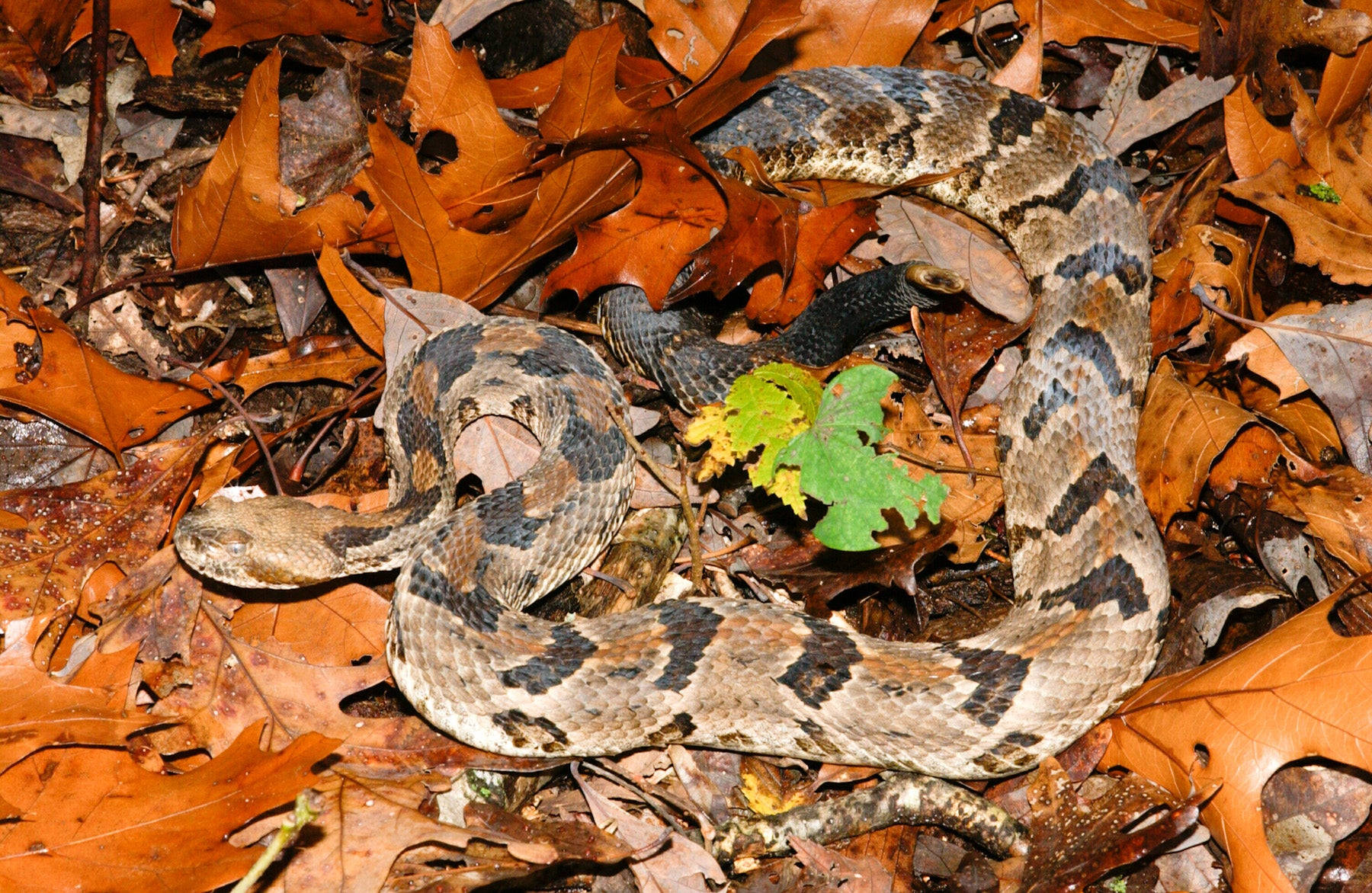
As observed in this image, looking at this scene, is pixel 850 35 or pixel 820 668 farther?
pixel 850 35

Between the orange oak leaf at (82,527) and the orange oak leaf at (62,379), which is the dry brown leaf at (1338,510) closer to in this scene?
the orange oak leaf at (82,527)

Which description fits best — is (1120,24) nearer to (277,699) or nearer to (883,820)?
(883,820)

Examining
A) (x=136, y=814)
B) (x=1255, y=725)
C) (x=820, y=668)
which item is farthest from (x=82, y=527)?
(x=1255, y=725)

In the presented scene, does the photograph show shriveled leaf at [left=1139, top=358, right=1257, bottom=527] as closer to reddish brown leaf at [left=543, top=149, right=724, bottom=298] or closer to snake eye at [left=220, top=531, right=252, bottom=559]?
reddish brown leaf at [left=543, top=149, right=724, bottom=298]

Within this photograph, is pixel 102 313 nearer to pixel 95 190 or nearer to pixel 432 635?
pixel 95 190

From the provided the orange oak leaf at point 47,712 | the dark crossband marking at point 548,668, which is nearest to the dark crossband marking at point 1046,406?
the dark crossband marking at point 548,668

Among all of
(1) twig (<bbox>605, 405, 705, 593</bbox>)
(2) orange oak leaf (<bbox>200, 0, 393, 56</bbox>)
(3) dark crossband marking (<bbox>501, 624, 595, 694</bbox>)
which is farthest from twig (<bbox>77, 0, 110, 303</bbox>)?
(3) dark crossband marking (<bbox>501, 624, 595, 694</bbox>)
